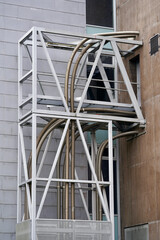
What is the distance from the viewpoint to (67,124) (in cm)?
1989

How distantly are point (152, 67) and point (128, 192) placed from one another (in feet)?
13.9

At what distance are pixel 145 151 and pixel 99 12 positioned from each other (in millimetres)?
5730

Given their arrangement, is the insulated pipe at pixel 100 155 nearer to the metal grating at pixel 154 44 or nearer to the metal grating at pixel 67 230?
the metal grating at pixel 67 230

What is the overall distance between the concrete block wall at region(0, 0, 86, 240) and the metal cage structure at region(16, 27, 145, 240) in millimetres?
350

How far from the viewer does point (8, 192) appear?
20859 mm

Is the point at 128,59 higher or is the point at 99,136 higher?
the point at 128,59

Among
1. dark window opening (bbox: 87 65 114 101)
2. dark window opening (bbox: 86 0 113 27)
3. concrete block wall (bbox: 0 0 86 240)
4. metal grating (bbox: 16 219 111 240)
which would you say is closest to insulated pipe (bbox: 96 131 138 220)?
metal grating (bbox: 16 219 111 240)

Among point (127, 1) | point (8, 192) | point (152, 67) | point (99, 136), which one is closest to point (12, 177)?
point (8, 192)

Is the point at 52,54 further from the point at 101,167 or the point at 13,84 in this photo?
the point at 101,167

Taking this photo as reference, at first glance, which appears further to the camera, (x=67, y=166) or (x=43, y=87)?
(x=43, y=87)

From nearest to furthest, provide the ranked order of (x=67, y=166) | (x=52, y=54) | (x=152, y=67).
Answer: (x=67, y=166), (x=152, y=67), (x=52, y=54)

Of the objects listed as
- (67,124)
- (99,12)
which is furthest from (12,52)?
(99,12)

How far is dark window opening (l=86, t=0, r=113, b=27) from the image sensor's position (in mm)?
23578

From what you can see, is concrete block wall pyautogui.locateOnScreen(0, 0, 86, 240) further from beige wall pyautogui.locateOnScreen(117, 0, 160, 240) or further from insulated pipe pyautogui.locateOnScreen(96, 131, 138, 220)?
insulated pipe pyautogui.locateOnScreen(96, 131, 138, 220)
